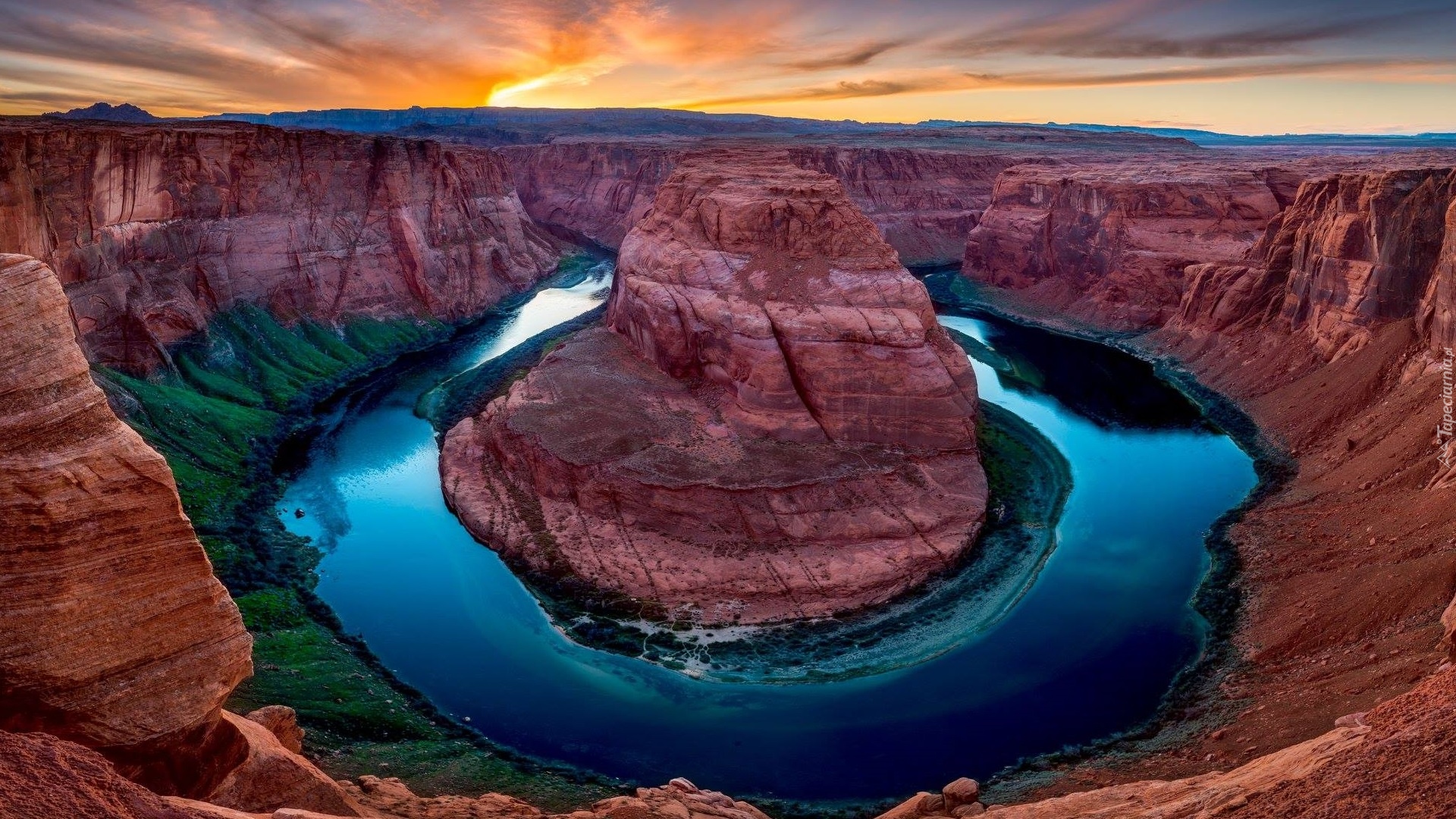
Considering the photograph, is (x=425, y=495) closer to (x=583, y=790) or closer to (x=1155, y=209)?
(x=583, y=790)

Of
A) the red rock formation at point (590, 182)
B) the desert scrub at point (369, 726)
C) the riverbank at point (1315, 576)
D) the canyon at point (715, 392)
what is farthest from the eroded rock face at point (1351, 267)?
the red rock formation at point (590, 182)

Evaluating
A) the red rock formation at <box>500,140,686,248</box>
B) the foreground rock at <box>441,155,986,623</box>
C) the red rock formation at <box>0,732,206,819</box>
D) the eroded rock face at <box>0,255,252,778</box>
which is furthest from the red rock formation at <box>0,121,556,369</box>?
the red rock formation at <box>0,732,206,819</box>

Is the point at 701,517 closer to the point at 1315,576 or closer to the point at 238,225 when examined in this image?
the point at 1315,576

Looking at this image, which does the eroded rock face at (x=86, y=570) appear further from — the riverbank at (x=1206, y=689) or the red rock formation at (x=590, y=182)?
the red rock formation at (x=590, y=182)

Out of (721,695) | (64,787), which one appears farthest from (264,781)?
(721,695)

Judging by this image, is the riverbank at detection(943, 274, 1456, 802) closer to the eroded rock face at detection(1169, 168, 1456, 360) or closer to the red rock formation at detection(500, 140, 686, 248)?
the eroded rock face at detection(1169, 168, 1456, 360)

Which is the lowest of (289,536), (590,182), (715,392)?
(289,536)

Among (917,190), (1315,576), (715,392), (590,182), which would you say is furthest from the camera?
(590,182)
